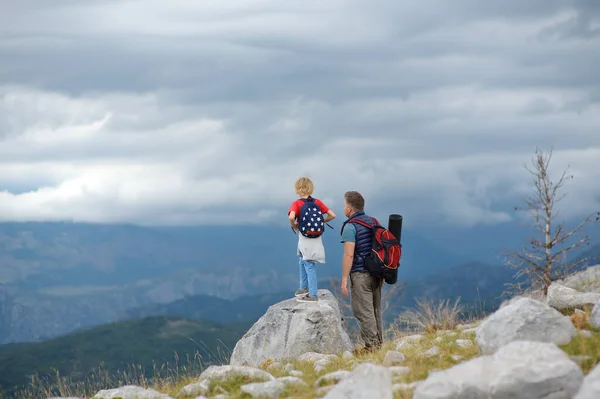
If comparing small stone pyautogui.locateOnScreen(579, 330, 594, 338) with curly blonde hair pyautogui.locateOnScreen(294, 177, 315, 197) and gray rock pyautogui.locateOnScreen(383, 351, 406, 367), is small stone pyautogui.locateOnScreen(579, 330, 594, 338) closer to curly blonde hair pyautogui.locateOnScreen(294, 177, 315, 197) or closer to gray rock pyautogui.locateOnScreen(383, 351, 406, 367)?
gray rock pyautogui.locateOnScreen(383, 351, 406, 367)

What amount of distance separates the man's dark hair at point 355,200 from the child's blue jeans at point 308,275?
224 centimetres

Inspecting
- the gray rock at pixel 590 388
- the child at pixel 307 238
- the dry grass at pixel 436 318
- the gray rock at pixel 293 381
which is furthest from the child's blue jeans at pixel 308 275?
the gray rock at pixel 590 388

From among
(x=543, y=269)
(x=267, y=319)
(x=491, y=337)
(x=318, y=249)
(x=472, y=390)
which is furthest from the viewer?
(x=543, y=269)

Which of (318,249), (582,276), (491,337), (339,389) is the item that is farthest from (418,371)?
(582,276)

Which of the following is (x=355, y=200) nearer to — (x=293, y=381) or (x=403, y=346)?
(x=403, y=346)

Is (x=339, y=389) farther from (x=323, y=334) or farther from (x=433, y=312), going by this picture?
(x=433, y=312)

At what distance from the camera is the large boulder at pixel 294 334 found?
62.8 ft

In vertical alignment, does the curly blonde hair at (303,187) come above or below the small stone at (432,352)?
above

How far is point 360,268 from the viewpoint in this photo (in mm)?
17234

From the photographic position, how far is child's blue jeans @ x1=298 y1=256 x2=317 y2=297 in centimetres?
1866

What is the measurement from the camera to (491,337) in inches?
467

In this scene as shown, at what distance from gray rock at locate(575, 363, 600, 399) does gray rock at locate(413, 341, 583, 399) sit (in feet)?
1.81

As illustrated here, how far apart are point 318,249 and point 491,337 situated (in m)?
7.13

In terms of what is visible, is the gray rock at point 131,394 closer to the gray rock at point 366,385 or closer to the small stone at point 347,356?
the gray rock at point 366,385
